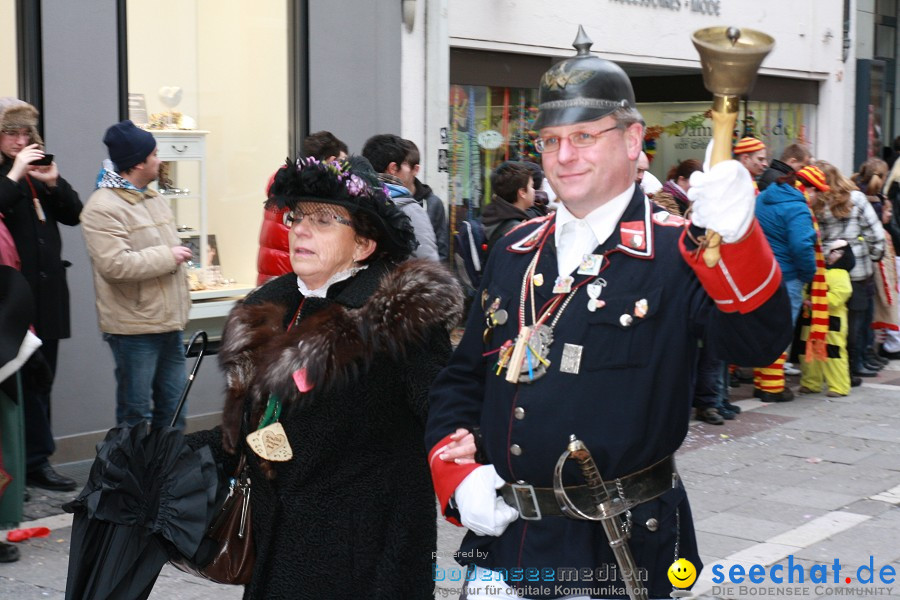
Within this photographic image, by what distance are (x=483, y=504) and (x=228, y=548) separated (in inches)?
35.7

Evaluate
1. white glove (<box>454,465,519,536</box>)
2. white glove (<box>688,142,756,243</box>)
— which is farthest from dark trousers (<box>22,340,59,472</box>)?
white glove (<box>688,142,756,243</box>)

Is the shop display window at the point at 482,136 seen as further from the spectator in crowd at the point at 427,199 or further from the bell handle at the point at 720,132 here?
the bell handle at the point at 720,132

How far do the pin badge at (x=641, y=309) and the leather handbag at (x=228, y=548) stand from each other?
1384 millimetres

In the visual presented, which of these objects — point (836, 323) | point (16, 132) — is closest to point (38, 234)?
point (16, 132)

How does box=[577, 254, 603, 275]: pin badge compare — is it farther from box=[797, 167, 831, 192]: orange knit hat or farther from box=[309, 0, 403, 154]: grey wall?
box=[797, 167, 831, 192]: orange knit hat

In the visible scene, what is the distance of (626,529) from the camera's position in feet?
9.62

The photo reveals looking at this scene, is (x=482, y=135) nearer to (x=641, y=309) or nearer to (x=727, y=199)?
(x=641, y=309)

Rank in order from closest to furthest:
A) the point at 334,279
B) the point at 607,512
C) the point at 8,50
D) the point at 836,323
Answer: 1. the point at 607,512
2. the point at 334,279
3. the point at 8,50
4. the point at 836,323

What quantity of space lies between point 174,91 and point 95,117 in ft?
3.89

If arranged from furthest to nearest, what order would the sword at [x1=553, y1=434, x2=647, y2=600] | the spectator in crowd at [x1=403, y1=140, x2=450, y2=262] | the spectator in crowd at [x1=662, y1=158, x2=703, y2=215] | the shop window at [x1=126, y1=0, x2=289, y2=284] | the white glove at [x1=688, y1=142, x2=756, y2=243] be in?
the spectator in crowd at [x1=662, y1=158, x2=703, y2=215] → the shop window at [x1=126, y1=0, x2=289, y2=284] → the spectator in crowd at [x1=403, y1=140, x2=450, y2=262] → the sword at [x1=553, y1=434, x2=647, y2=600] → the white glove at [x1=688, y1=142, x2=756, y2=243]

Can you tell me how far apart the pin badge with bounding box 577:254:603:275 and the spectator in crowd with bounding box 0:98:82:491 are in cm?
445

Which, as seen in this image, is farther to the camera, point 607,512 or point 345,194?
point 345,194

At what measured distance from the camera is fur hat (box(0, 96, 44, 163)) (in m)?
6.87

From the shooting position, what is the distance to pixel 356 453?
3.57 m
